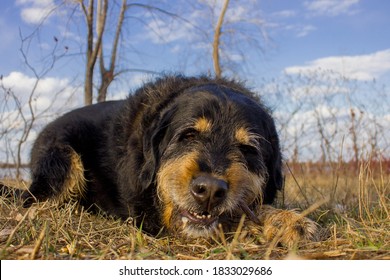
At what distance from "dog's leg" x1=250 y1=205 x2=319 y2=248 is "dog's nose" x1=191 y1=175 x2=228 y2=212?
51cm

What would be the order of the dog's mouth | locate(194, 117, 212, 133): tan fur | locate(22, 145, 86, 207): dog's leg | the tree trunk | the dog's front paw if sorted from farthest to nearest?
the tree trunk < locate(22, 145, 86, 207): dog's leg < locate(194, 117, 212, 133): tan fur < the dog's mouth < the dog's front paw

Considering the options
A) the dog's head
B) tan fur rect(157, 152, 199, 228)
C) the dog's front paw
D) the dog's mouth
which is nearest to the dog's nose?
the dog's head

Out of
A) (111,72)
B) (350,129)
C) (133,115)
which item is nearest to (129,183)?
(133,115)

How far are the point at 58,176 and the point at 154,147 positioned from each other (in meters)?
1.54

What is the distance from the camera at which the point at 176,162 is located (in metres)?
3.70

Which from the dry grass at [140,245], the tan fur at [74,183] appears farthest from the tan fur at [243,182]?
the tan fur at [74,183]

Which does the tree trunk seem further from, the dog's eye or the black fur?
the dog's eye

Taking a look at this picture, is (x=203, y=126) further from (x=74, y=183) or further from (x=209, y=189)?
(x=74, y=183)

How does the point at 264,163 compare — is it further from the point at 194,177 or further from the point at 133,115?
the point at 133,115

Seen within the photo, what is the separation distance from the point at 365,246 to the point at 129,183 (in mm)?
2323

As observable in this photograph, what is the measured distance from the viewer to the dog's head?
3422 mm

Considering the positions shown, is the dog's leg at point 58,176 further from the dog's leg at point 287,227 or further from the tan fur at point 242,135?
the dog's leg at point 287,227

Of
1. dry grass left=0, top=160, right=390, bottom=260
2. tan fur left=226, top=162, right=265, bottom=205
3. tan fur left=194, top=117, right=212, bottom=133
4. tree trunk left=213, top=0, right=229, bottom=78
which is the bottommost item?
dry grass left=0, top=160, right=390, bottom=260

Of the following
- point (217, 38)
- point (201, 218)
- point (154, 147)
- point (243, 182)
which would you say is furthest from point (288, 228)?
point (217, 38)
